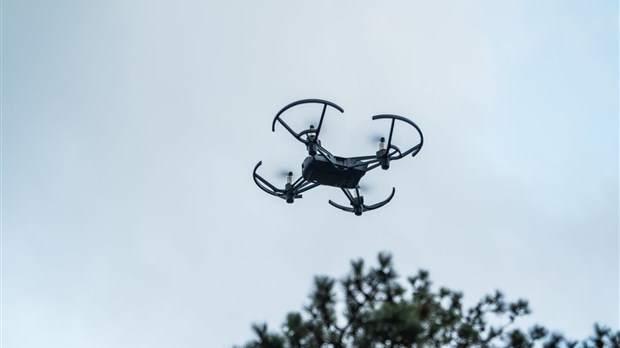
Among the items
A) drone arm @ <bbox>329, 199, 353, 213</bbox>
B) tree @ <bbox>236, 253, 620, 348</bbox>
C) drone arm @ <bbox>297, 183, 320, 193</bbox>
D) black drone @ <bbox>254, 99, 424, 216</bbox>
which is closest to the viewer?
tree @ <bbox>236, 253, 620, 348</bbox>

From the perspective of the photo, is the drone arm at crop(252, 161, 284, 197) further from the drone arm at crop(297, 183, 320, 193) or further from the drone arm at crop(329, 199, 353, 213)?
the drone arm at crop(329, 199, 353, 213)

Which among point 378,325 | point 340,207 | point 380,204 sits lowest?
point 378,325

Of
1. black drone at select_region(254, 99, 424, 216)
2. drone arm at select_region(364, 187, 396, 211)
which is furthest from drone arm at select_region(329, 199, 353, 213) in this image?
black drone at select_region(254, 99, 424, 216)

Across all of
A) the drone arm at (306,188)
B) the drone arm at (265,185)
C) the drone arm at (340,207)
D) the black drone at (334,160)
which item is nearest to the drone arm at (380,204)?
the drone arm at (340,207)

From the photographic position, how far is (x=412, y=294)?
542 cm

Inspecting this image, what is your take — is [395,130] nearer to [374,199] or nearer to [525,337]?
[374,199]

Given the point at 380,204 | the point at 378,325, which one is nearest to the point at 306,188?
the point at 380,204

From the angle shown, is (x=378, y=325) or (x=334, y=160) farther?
(x=334, y=160)

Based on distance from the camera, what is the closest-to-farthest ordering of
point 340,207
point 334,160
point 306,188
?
point 334,160, point 306,188, point 340,207

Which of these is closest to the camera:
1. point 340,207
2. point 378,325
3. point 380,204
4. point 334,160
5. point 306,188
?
point 378,325

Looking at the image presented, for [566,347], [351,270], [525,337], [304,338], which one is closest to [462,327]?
[525,337]

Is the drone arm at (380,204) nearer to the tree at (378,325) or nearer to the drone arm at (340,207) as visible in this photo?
the drone arm at (340,207)

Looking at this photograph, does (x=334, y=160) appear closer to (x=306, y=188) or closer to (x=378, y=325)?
(x=306, y=188)

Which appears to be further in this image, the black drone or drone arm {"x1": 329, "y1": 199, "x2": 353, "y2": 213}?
drone arm {"x1": 329, "y1": 199, "x2": 353, "y2": 213}
